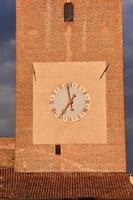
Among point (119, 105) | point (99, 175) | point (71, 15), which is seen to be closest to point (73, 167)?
point (99, 175)

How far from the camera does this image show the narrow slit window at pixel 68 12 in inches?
1291

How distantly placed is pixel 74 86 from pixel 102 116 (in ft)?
Result: 5.33

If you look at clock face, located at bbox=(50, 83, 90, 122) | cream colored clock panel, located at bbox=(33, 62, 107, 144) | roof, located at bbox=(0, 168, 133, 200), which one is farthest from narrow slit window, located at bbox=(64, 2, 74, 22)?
roof, located at bbox=(0, 168, 133, 200)

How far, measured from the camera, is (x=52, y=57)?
3253 centimetres

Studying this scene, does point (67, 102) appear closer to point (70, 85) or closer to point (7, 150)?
point (70, 85)

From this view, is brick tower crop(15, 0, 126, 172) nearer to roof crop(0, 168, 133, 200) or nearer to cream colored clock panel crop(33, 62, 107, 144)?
cream colored clock panel crop(33, 62, 107, 144)

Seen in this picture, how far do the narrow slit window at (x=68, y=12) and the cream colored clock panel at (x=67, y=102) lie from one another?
1794 millimetres

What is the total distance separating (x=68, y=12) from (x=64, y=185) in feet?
23.1

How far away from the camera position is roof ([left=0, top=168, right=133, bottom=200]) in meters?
30.1

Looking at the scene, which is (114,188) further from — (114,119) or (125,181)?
(114,119)

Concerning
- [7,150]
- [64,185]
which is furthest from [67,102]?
[64,185]

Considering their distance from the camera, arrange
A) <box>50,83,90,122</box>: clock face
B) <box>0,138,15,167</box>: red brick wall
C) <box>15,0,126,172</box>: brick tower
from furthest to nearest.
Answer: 1. <box>0,138,15,167</box>: red brick wall
2. <box>50,83,90,122</box>: clock face
3. <box>15,0,126,172</box>: brick tower

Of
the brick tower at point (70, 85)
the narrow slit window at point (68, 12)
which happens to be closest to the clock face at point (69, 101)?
the brick tower at point (70, 85)

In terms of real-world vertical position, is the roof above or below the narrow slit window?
below
